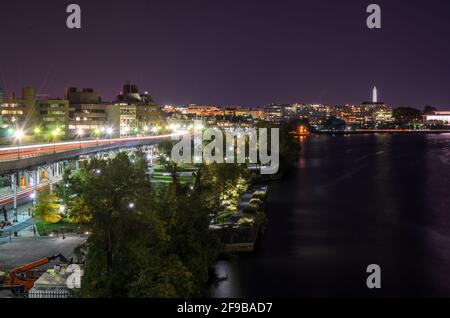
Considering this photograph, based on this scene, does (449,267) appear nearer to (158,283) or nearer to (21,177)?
(158,283)

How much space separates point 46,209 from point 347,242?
458 cm

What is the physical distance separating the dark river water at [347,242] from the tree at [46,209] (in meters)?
2.47

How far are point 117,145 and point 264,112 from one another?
91368mm

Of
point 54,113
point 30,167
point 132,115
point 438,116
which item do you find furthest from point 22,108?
point 438,116

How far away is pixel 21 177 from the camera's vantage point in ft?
37.9

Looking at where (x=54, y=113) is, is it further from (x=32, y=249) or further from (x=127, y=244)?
(x=127, y=244)

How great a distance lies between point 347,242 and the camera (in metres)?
9.17

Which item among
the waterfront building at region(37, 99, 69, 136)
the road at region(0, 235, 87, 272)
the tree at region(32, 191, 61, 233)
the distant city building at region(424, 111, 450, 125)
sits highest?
the distant city building at region(424, 111, 450, 125)

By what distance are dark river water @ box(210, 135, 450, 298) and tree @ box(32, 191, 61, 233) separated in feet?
8.09

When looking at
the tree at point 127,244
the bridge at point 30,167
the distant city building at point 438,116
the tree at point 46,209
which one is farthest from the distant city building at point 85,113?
the distant city building at point 438,116

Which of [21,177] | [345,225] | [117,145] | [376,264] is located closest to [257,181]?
[117,145]

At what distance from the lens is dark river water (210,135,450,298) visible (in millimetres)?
6965

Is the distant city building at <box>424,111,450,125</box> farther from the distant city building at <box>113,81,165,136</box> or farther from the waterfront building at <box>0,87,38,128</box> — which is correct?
the waterfront building at <box>0,87,38,128</box>

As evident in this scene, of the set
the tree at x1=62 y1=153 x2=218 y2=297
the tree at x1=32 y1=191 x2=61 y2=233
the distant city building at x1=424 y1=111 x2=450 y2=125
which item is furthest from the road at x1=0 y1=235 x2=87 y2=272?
the distant city building at x1=424 y1=111 x2=450 y2=125
